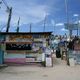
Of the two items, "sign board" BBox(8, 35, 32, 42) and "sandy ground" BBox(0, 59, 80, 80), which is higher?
"sign board" BBox(8, 35, 32, 42)

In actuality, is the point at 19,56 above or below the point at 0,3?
below

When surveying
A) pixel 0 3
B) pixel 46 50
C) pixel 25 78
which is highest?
pixel 0 3

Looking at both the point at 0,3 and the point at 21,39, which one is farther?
the point at 0,3

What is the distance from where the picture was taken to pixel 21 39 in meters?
26.5

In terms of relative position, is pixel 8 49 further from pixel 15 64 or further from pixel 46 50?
pixel 46 50

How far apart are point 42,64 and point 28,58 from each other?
5.39 feet

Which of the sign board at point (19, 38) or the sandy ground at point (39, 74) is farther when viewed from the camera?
the sign board at point (19, 38)

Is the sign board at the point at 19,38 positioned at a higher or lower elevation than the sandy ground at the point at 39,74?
higher

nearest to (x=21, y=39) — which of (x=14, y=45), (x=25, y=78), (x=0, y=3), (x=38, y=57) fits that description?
(x=14, y=45)

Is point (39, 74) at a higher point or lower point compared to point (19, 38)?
lower

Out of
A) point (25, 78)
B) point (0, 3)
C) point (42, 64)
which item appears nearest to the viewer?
point (25, 78)

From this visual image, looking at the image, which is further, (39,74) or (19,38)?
(19,38)

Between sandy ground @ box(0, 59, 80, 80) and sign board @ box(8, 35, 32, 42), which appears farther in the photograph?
sign board @ box(8, 35, 32, 42)

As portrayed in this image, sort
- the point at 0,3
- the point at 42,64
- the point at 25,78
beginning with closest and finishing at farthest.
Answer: the point at 25,78, the point at 42,64, the point at 0,3
